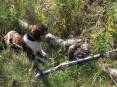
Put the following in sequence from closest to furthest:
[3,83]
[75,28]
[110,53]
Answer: [3,83], [110,53], [75,28]

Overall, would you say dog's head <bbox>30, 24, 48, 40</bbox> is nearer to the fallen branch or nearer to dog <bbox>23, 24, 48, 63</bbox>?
dog <bbox>23, 24, 48, 63</bbox>

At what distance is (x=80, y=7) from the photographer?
4188 millimetres

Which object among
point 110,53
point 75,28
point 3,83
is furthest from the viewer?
point 75,28

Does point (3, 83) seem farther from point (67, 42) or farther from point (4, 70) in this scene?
point (67, 42)

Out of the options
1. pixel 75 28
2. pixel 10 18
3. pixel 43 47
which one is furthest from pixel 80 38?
pixel 10 18

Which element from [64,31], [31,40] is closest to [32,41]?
[31,40]

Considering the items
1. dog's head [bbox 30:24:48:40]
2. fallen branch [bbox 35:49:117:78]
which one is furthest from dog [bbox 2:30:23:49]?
fallen branch [bbox 35:49:117:78]

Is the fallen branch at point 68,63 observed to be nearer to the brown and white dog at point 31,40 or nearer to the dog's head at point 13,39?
the brown and white dog at point 31,40

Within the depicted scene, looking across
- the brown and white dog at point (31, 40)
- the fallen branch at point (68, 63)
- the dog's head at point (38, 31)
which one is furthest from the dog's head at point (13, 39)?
the fallen branch at point (68, 63)

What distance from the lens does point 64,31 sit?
4109 mm

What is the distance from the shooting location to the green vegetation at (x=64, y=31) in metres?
3.57

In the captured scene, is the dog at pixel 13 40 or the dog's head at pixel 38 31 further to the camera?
the dog at pixel 13 40

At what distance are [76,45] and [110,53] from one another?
1.10 ft

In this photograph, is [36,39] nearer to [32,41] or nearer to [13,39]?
[32,41]
